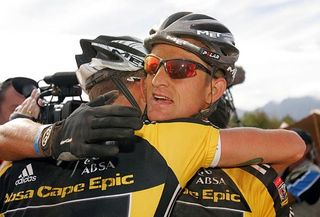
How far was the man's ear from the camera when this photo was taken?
2.86 meters

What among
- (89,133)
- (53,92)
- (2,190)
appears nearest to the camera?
(89,133)

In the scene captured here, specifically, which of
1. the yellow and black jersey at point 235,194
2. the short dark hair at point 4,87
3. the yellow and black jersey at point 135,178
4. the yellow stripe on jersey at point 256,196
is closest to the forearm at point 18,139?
the yellow and black jersey at point 135,178

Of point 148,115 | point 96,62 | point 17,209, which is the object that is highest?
point 96,62

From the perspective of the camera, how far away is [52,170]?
2.49 m

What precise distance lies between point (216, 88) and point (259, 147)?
59 cm

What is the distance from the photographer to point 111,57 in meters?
3.04

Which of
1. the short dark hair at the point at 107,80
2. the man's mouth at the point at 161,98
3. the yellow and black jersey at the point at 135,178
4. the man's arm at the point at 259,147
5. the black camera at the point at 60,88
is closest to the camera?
the yellow and black jersey at the point at 135,178

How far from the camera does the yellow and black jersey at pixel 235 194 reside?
2.50 metres

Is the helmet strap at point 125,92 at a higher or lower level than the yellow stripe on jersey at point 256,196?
higher

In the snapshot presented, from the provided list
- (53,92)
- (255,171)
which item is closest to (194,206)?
(255,171)

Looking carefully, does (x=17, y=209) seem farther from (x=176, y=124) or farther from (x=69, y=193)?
(x=176, y=124)

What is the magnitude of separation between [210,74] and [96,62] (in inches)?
30.4

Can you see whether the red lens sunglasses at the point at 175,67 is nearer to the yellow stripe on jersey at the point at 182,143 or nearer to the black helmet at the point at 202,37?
the black helmet at the point at 202,37

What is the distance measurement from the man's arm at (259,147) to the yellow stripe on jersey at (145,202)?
1.34 feet
